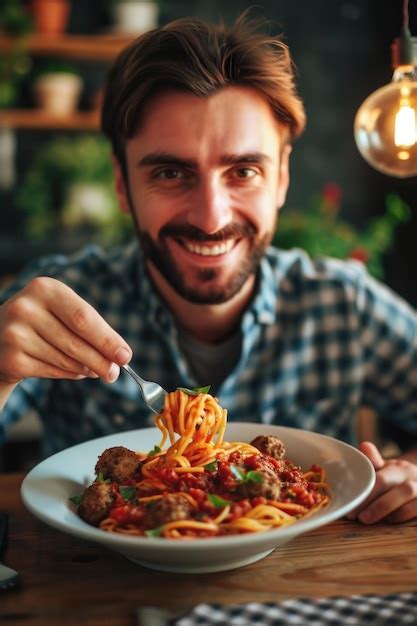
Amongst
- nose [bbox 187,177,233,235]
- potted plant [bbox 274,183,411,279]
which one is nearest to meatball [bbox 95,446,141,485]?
nose [bbox 187,177,233,235]

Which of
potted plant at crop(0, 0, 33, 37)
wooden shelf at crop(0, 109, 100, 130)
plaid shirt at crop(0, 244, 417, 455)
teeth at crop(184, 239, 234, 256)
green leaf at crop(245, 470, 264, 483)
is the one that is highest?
potted plant at crop(0, 0, 33, 37)

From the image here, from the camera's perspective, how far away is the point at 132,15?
4848 millimetres

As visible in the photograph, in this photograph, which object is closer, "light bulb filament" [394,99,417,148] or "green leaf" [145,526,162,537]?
"green leaf" [145,526,162,537]

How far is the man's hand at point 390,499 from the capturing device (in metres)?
1.45

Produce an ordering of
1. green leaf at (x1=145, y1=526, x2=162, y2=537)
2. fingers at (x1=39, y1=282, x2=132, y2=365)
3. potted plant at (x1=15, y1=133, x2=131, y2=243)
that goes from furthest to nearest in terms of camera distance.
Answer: potted plant at (x1=15, y1=133, x2=131, y2=243)
fingers at (x1=39, y1=282, x2=132, y2=365)
green leaf at (x1=145, y1=526, x2=162, y2=537)

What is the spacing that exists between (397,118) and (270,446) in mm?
697

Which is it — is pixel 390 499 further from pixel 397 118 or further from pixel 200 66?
pixel 200 66

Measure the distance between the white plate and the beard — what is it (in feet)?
1.87

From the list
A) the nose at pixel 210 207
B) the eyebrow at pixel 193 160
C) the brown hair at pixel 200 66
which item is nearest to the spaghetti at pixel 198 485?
the nose at pixel 210 207

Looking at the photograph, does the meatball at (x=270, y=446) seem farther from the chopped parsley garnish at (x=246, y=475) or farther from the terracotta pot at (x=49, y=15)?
the terracotta pot at (x=49, y=15)

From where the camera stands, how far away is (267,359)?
234 cm

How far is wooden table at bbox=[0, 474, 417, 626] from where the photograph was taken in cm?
117

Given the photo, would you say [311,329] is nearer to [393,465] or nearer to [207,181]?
[207,181]

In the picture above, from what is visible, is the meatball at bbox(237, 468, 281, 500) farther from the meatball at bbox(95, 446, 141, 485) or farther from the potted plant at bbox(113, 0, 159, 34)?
the potted plant at bbox(113, 0, 159, 34)
